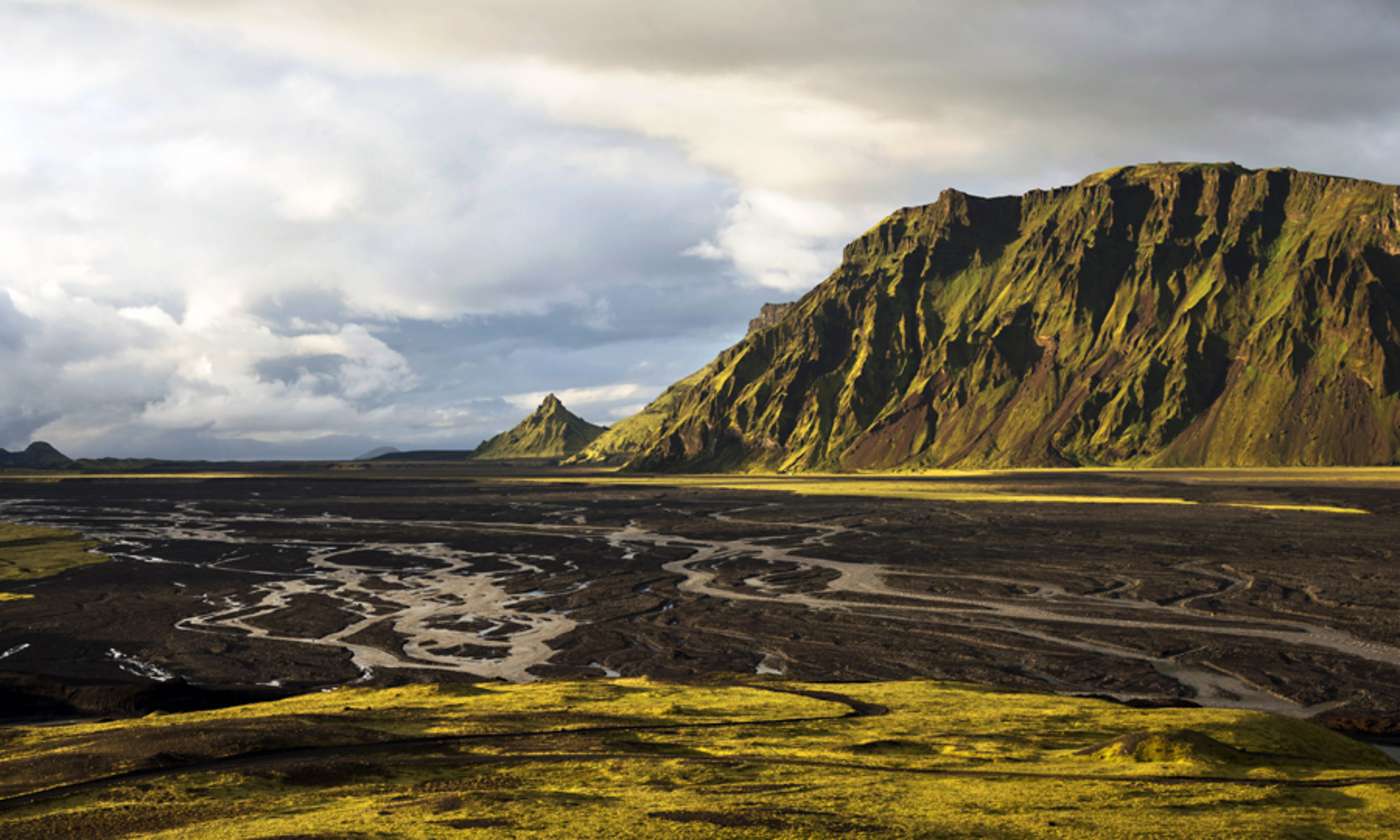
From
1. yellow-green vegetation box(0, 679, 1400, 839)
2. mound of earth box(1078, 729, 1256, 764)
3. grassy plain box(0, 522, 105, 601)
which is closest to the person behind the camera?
yellow-green vegetation box(0, 679, 1400, 839)

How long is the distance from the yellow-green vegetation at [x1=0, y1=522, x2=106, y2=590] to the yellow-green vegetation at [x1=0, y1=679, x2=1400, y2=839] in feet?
154

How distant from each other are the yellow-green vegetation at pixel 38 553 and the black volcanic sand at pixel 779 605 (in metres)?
2.79

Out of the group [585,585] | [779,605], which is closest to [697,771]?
[779,605]

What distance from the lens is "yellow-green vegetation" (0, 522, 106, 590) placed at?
7162 centimetres

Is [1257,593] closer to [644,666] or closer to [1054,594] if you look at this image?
[1054,594]

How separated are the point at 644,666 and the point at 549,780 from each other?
21291 mm

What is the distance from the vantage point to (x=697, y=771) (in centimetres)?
2023

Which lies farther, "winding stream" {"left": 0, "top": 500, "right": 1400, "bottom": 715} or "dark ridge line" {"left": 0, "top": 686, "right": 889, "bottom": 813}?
"winding stream" {"left": 0, "top": 500, "right": 1400, "bottom": 715}

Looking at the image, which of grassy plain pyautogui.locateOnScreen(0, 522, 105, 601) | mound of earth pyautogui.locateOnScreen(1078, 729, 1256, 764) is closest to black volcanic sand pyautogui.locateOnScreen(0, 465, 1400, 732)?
grassy plain pyautogui.locateOnScreen(0, 522, 105, 601)

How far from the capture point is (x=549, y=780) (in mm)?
19594

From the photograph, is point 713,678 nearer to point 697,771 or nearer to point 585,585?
point 697,771

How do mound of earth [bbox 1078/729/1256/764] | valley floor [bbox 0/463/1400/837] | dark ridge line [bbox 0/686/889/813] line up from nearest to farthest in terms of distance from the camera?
valley floor [bbox 0/463/1400/837] → dark ridge line [bbox 0/686/889/813] → mound of earth [bbox 1078/729/1256/764]

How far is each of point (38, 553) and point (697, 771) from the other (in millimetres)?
83370

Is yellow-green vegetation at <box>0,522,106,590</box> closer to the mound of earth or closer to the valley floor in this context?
the valley floor
